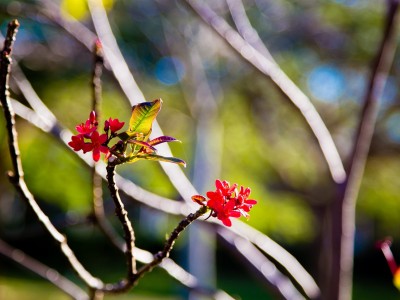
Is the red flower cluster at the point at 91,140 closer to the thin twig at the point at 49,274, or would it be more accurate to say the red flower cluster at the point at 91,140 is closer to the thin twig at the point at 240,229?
the thin twig at the point at 240,229

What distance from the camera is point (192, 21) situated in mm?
4070

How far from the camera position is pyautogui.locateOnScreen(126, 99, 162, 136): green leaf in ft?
2.05

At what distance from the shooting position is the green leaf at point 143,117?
0.62m

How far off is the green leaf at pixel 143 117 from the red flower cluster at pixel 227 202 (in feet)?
0.31

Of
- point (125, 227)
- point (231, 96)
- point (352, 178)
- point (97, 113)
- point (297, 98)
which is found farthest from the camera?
point (231, 96)

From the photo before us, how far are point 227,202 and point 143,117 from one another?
5.0 inches

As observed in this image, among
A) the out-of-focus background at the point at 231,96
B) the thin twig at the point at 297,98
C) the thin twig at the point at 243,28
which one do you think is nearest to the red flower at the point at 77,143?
the thin twig at the point at 297,98

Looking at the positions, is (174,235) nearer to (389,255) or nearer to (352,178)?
(389,255)

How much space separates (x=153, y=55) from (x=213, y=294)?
4.58 metres

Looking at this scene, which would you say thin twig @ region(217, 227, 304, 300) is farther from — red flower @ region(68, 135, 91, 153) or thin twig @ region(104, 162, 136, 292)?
red flower @ region(68, 135, 91, 153)

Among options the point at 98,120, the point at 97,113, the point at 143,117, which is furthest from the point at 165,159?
the point at 97,113

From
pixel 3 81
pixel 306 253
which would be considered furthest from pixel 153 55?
pixel 306 253

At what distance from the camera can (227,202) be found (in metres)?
0.61

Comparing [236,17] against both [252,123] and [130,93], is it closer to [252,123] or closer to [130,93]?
[130,93]
